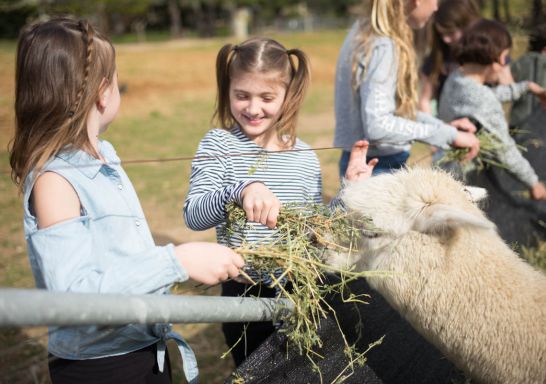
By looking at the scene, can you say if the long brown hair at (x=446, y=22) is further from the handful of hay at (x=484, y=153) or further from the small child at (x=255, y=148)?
the small child at (x=255, y=148)

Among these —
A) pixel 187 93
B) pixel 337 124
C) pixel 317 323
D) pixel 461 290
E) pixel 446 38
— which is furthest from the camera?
pixel 187 93

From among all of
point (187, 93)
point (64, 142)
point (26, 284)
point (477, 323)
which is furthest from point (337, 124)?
point (187, 93)

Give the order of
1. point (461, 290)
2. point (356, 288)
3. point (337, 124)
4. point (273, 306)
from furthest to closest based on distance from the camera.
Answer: point (337, 124)
point (356, 288)
point (461, 290)
point (273, 306)

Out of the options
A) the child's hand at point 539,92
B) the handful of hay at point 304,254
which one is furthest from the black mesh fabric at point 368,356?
the child's hand at point 539,92

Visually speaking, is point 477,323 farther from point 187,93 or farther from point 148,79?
point 148,79

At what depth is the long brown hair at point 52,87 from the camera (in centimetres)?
141

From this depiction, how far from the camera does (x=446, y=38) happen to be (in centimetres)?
438

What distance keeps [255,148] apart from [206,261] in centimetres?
98

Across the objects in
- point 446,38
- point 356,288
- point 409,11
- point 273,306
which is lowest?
point 356,288

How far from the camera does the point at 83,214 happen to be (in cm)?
144

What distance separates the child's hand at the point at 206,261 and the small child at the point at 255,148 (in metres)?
0.53

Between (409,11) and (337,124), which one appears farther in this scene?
(337,124)

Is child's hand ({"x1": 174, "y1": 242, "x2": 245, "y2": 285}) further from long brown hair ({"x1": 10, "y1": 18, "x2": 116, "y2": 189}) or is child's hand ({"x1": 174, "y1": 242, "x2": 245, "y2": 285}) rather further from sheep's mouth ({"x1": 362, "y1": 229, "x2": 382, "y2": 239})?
sheep's mouth ({"x1": 362, "y1": 229, "x2": 382, "y2": 239})

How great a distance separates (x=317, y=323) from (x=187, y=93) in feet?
54.6
